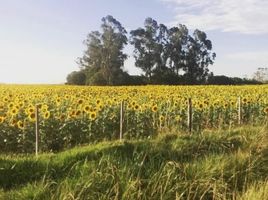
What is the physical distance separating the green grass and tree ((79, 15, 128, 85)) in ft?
128

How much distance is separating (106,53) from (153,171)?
44174 millimetres

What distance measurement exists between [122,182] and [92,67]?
146 ft

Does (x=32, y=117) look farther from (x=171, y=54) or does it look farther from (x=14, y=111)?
(x=171, y=54)

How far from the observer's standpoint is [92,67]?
165ft

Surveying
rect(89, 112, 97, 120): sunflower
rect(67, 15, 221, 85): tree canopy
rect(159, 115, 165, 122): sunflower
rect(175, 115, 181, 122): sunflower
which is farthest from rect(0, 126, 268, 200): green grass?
rect(67, 15, 221, 85): tree canopy

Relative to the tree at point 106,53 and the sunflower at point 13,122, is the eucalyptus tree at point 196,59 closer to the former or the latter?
the tree at point 106,53

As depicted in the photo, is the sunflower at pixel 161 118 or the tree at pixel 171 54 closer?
the sunflower at pixel 161 118

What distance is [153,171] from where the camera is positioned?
718 centimetres

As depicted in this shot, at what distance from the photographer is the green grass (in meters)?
6.15

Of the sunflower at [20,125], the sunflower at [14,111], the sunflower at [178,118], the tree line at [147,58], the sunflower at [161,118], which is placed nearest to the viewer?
the sunflower at [20,125]

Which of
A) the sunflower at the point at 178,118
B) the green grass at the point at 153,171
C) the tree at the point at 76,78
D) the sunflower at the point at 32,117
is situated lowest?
the green grass at the point at 153,171

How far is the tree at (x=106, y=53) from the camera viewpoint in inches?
1945

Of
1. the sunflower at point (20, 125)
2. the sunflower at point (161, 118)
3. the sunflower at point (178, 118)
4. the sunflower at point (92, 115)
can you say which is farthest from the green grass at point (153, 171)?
the sunflower at point (178, 118)

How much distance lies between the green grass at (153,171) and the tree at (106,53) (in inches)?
A: 1534
